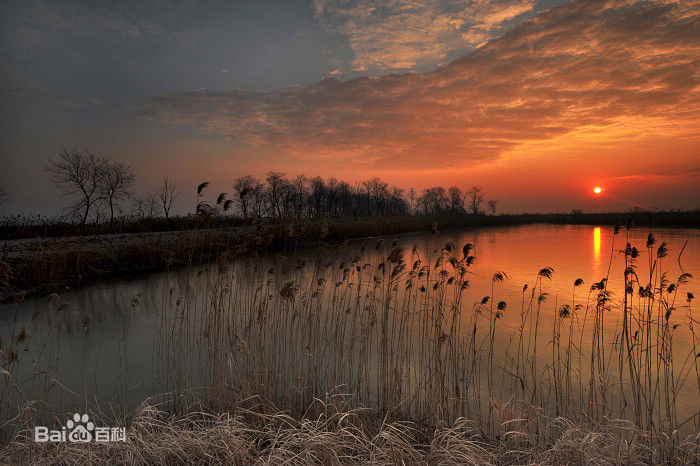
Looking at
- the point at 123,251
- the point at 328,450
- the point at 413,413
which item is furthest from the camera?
the point at 123,251

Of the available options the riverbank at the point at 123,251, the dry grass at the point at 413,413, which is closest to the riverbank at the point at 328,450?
the dry grass at the point at 413,413

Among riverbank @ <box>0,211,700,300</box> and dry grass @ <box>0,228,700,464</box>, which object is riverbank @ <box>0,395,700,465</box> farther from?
riverbank @ <box>0,211,700,300</box>

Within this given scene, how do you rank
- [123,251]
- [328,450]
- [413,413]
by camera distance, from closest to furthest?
[328,450], [413,413], [123,251]

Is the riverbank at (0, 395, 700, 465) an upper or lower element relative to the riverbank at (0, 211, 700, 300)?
lower

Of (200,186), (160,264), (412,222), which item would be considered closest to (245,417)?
(200,186)

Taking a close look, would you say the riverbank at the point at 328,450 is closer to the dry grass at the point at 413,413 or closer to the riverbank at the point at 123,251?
the dry grass at the point at 413,413

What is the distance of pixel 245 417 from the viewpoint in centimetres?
430

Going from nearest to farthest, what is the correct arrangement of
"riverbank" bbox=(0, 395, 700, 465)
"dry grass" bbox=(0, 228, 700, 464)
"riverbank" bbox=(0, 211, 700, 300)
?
1. "riverbank" bbox=(0, 395, 700, 465)
2. "dry grass" bbox=(0, 228, 700, 464)
3. "riverbank" bbox=(0, 211, 700, 300)

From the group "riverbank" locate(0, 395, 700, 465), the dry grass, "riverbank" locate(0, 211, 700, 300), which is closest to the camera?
"riverbank" locate(0, 395, 700, 465)

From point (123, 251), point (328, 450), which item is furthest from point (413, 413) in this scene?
point (123, 251)

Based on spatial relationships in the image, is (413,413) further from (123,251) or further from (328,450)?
(123,251)

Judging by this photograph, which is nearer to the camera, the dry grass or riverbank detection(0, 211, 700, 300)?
the dry grass

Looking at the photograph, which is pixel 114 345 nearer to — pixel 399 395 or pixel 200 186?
pixel 200 186

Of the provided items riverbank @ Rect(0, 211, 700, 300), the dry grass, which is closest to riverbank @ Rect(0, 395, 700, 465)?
the dry grass
